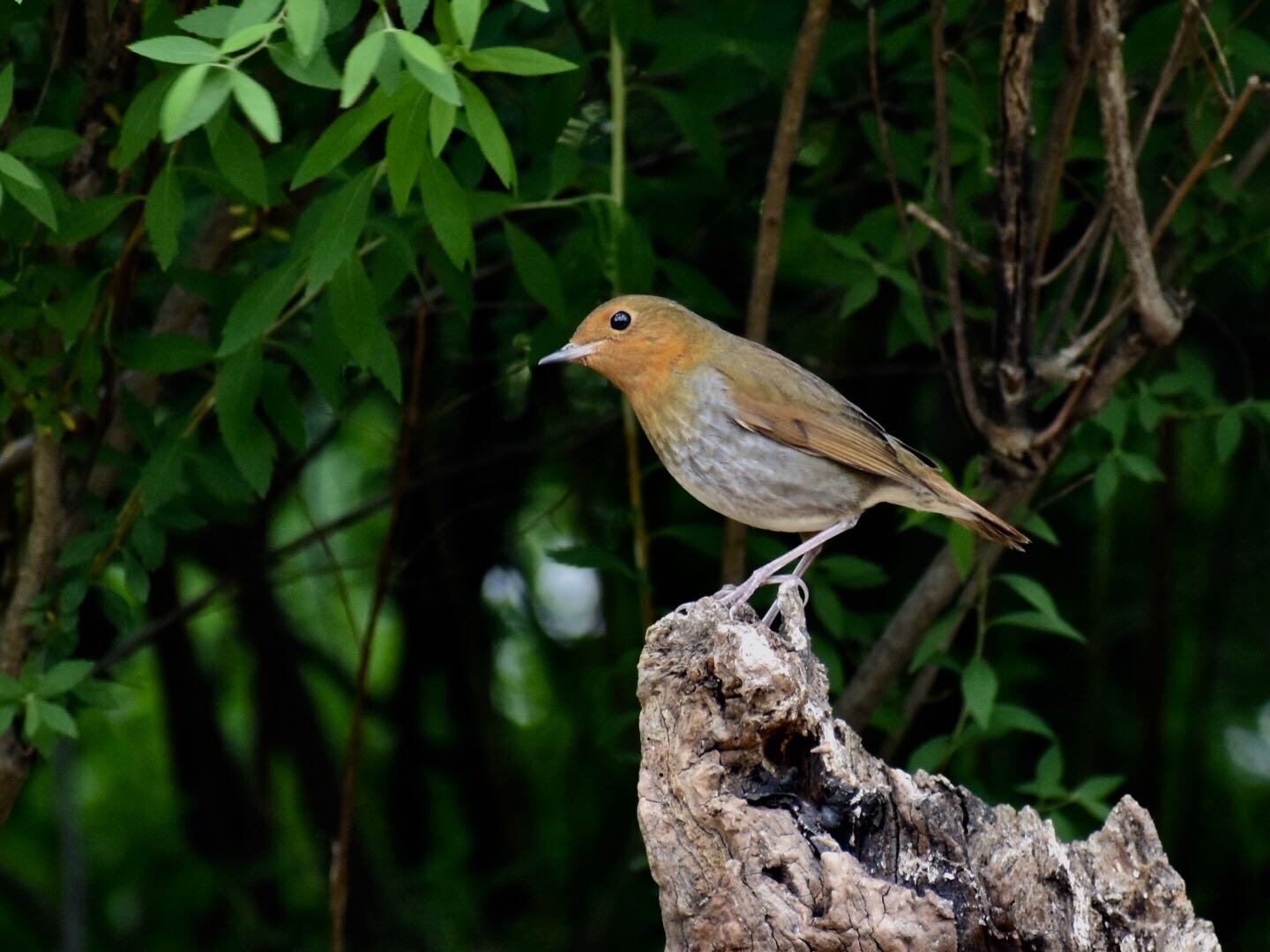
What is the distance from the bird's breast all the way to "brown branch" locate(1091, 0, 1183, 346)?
2.71 ft

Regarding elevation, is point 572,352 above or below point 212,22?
below

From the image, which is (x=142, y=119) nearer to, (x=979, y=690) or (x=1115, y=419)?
(x=979, y=690)

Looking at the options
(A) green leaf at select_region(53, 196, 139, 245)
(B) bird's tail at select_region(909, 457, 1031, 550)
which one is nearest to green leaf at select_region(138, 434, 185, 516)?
(A) green leaf at select_region(53, 196, 139, 245)

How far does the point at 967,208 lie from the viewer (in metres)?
5.00

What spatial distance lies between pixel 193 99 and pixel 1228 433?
3.24m

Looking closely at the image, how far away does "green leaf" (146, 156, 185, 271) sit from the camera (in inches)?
146

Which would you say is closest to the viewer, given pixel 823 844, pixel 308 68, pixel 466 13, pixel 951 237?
pixel 466 13

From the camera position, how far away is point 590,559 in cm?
495

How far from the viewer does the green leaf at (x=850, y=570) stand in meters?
4.97

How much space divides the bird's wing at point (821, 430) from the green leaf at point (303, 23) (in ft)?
7.25

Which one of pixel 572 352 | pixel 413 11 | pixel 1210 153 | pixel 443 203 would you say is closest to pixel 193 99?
pixel 413 11

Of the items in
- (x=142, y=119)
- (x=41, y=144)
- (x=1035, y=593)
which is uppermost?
(x=142, y=119)

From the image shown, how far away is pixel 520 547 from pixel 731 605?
3684 millimetres

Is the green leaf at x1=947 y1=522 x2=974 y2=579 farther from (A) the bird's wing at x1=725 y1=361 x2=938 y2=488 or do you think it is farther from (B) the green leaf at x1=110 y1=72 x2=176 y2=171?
(B) the green leaf at x1=110 y1=72 x2=176 y2=171
